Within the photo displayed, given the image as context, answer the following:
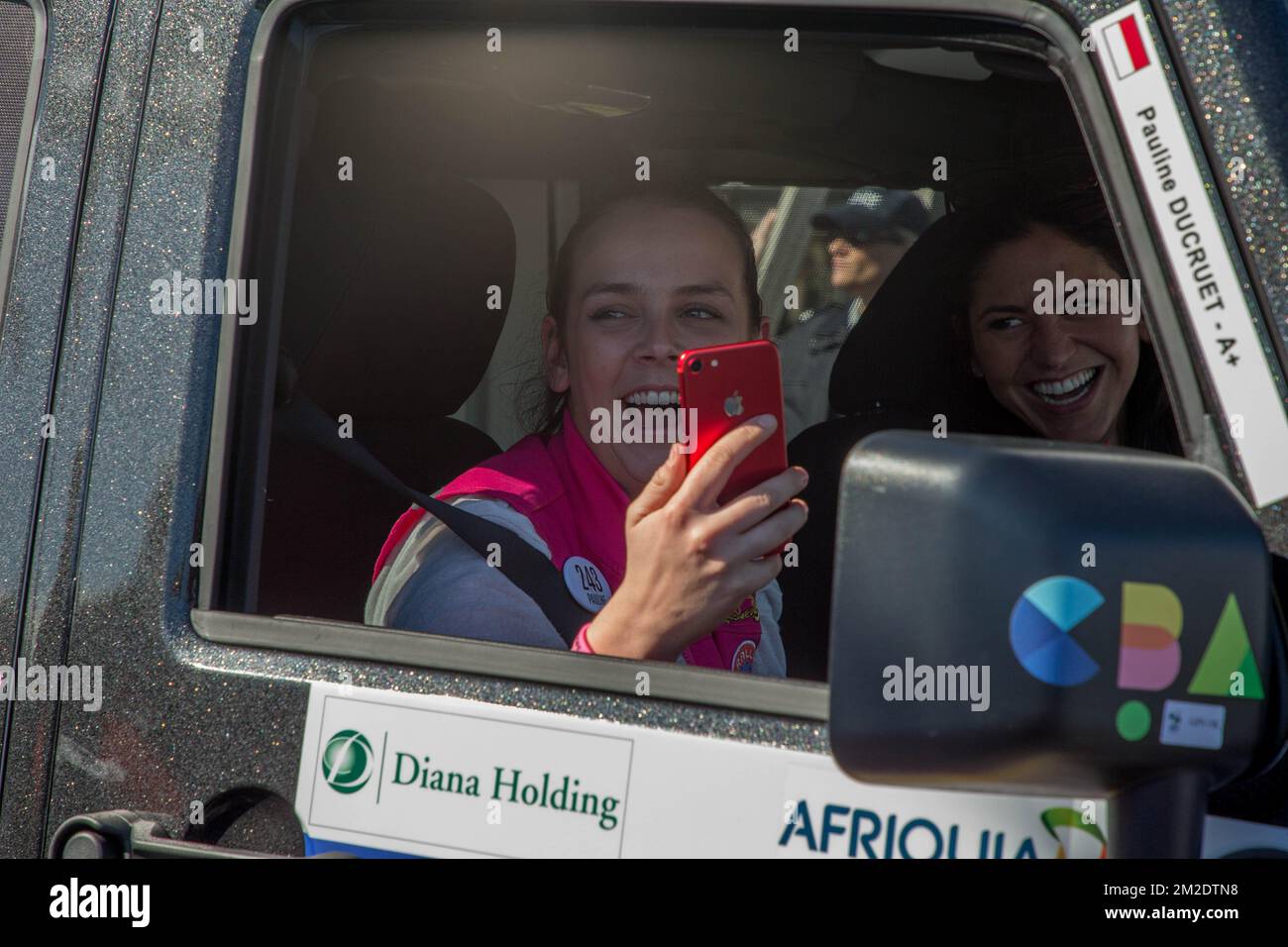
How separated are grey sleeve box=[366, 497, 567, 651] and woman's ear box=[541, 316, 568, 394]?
0.40 meters

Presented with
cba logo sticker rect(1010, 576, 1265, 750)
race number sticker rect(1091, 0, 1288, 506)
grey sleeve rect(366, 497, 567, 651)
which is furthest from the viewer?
grey sleeve rect(366, 497, 567, 651)

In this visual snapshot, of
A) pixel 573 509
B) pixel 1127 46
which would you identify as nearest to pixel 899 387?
pixel 573 509

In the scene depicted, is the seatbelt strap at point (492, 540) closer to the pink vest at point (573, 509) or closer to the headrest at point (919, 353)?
the pink vest at point (573, 509)

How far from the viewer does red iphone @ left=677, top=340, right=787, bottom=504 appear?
4.63ft

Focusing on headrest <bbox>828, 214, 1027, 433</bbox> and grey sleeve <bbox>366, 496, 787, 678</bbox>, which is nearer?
grey sleeve <bbox>366, 496, 787, 678</bbox>

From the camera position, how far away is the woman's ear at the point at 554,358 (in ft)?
6.75

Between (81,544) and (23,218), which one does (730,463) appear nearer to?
(81,544)

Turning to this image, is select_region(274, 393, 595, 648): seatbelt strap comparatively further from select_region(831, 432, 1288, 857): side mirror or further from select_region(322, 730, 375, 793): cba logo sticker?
select_region(831, 432, 1288, 857): side mirror

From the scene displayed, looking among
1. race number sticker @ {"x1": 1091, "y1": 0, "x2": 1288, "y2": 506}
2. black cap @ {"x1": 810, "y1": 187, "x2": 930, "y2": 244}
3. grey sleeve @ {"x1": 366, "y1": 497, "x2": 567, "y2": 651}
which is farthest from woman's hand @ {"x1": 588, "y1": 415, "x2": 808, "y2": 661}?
black cap @ {"x1": 810, "y1": 187, "x2": 930, "y2": 244}

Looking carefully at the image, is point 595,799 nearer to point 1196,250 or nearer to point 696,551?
point 696,551

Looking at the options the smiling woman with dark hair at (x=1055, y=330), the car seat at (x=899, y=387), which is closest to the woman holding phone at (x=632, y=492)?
the car seat at (x=899, y=387)

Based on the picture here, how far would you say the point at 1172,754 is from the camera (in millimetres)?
849

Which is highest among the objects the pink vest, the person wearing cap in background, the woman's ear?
the person wearing cap in background

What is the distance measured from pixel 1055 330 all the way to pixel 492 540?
0.98 metres
